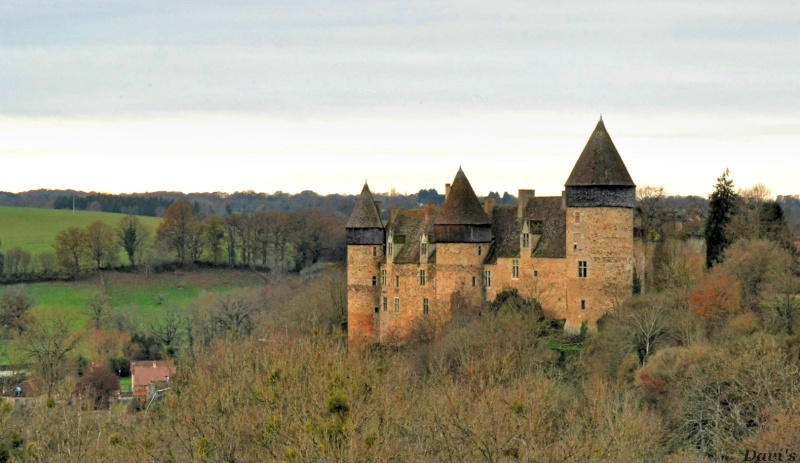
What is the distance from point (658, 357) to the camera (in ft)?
155

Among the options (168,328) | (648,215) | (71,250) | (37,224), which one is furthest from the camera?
(37,224)

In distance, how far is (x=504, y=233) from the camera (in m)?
58.8

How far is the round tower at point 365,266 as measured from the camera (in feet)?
204

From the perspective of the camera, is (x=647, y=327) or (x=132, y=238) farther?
(x=132, y=238)

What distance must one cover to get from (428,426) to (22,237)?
294 feet

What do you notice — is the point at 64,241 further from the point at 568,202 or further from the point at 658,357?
the point at 658,357

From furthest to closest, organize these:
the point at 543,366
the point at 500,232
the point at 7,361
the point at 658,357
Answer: the point at 7,361, the point at 500,232, the point at 543,366, the point at 658,357

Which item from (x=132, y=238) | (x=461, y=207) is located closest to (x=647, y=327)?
(x=461, y=207)

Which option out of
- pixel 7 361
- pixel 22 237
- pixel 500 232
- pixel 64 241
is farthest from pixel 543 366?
pixel 22 237

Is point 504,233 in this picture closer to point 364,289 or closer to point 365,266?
point 365,266

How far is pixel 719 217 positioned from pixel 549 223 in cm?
1000

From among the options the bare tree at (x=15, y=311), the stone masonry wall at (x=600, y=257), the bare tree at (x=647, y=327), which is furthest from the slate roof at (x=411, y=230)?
the bare tree at (x=15, y=311)

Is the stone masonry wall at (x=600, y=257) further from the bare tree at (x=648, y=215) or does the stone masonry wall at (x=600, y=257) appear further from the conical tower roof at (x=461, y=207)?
the conical tower roof at (x=461, y=207)

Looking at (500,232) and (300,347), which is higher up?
(500,232)
